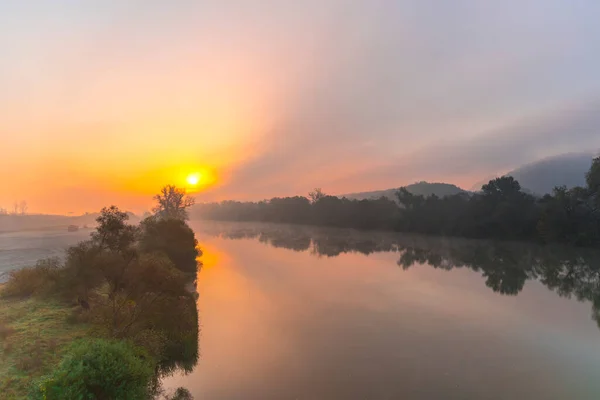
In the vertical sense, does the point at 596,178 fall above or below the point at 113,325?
above

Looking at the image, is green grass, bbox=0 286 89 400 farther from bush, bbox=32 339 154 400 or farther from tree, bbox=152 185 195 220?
tree, bbox=152 185 195 220

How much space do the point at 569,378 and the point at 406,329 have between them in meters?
8.18

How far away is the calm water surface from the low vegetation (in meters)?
1.99

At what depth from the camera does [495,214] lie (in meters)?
77.7

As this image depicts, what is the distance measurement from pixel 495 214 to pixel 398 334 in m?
70.0

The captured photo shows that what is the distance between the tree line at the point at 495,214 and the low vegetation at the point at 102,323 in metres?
72.1

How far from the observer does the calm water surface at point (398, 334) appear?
14227 millimetres

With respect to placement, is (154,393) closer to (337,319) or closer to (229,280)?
(337,319)

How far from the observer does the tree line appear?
64.6 m

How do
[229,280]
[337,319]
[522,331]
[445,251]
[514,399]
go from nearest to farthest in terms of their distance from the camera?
1. [514,399]
2. [522,331]
3. [337,319]
4. [229,280]
5. [445,251]

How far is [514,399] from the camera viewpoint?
13.1 m

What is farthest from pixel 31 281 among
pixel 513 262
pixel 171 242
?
pixel 513 262

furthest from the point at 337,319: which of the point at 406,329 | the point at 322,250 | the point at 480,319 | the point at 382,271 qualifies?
the point at 322,250

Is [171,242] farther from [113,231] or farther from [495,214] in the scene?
[495,214]
